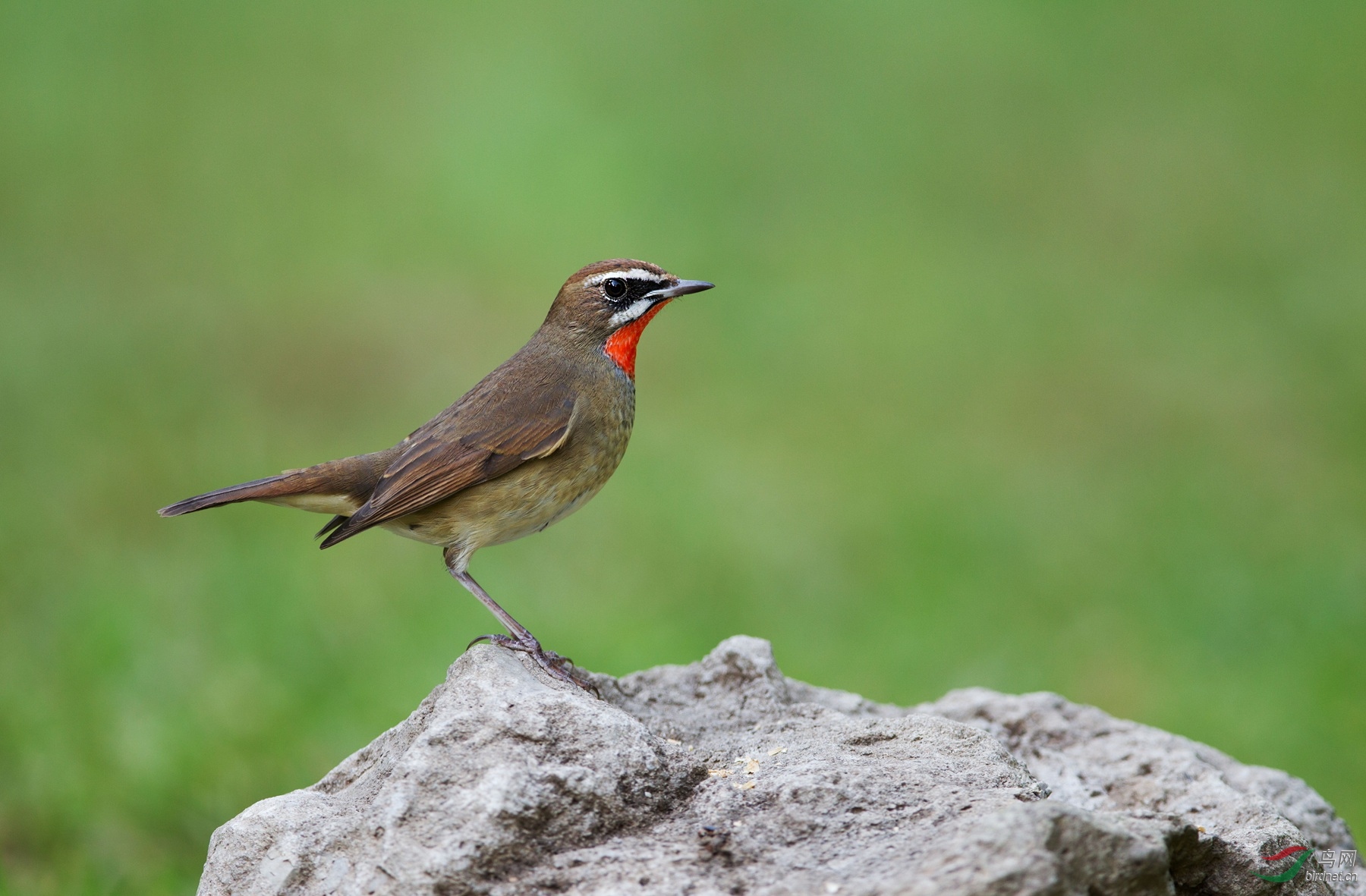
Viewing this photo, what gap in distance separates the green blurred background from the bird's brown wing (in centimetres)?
236

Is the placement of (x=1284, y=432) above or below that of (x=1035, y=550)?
above

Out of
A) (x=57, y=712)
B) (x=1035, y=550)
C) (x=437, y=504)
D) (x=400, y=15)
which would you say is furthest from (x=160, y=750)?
(x=400, y=15)

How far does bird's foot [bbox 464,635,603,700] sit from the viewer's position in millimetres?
4750

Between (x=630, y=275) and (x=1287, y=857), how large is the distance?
3.12 meters

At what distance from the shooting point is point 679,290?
18.5 feet

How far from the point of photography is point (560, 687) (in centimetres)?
424

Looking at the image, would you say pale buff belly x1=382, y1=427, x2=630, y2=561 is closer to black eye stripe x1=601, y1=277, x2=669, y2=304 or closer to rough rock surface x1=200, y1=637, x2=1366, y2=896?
black eye stripe x1=601, y1=277, x2=669, y2=304

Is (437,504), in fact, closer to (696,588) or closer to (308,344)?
(696,588)

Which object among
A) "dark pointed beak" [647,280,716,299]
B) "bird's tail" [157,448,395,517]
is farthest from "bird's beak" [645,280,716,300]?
"bird's tail" [157,448,395,517]

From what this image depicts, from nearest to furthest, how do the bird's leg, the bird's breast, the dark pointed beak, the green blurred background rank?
1. the bird's leg
2. the bird's breast
3. the dark pointed beak
4. the green blurred background

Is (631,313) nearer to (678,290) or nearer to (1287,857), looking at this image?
(678,290)

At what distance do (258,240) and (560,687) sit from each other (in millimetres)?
11465

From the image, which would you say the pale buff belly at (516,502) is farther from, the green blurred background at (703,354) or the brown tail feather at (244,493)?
the green blurred background at (703,354)

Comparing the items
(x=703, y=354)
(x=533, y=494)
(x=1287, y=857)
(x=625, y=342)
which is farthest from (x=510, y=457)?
(x=703, y=354)
